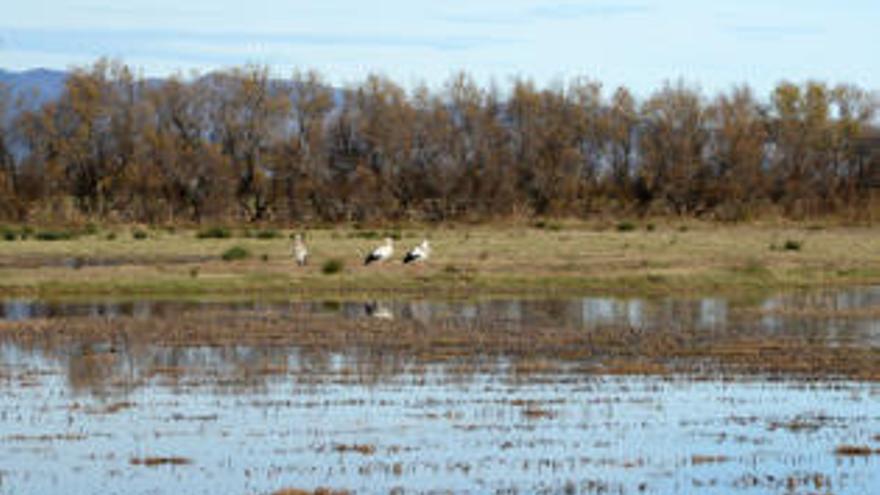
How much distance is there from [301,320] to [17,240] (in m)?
23.5

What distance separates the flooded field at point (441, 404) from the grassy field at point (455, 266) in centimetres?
601

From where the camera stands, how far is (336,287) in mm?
32750

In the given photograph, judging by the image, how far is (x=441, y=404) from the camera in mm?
16500

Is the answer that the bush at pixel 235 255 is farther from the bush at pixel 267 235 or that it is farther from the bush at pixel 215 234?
the bush at pixel 215 234

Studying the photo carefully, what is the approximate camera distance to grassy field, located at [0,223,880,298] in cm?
3259

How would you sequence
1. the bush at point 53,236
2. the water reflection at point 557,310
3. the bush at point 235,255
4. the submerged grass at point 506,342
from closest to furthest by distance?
1. the submerged grass at point 506,342
2. the water reflection at point 557,310
3. the bush at point 235,255
4. the bush at point 53,236

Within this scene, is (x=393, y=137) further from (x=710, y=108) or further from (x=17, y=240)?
(x=17, y=240)

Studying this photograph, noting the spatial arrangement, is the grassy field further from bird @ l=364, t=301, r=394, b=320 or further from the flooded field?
the flooded field

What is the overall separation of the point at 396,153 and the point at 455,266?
102 feet

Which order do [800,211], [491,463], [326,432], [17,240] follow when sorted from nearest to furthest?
1. [491,463]
2. [326,432]
3. [17,240]
4. [800,211]

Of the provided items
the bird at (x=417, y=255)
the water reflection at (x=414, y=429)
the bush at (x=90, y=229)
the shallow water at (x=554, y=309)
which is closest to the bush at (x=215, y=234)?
the bush at (x=90, y=229)

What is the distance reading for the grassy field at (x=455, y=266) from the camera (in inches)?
1283

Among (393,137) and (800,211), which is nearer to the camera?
(800,211)

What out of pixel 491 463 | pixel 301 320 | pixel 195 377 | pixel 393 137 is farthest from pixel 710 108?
pixel 491 463
